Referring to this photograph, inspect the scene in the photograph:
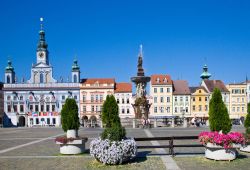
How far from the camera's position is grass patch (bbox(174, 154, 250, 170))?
1171 centimetres

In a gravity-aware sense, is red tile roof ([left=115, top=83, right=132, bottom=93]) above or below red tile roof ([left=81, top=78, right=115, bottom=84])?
below

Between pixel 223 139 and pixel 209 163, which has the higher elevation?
pixel 223 139

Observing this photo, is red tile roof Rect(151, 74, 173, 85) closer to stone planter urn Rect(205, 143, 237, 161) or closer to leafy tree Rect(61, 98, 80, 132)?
leafy tree Rect(61, 98, 80, 132)

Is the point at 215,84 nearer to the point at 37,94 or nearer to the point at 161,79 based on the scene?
the point at 161,79

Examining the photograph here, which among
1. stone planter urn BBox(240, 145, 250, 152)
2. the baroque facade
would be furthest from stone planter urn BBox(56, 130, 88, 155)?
the baroque facade

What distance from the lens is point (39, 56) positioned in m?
81.1

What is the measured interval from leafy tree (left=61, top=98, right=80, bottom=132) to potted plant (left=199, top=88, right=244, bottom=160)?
19.3 ft

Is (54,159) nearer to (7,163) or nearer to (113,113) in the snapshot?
(7,163)

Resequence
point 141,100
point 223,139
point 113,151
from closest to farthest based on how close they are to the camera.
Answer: point 113,151
point 223,139
point 141,100

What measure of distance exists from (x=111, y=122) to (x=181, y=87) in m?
65.0

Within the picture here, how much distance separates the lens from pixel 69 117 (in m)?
15.6

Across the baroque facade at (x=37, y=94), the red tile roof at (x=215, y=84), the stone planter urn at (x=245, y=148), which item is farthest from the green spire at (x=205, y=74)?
the stone planter urn at (x=245, y=148)

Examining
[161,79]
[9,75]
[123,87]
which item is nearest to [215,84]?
[161,79]

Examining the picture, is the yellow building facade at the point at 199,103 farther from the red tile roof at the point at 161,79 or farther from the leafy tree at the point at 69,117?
the leafy tree at the point at 69,117
